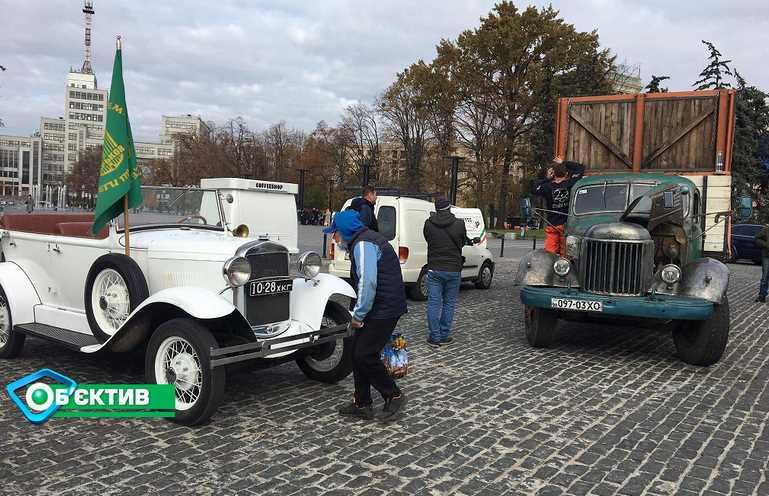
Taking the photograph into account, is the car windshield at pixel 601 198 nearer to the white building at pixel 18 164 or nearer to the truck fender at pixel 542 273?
the truck fender at pixel 542 273

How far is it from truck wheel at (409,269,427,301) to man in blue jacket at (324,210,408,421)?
253 inches

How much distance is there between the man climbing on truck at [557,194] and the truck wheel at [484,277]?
393cm

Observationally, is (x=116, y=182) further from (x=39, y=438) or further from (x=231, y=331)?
(x=39, y=438)

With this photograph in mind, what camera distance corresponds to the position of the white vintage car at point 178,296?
4551 millimetres

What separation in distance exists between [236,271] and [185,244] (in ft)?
2.38

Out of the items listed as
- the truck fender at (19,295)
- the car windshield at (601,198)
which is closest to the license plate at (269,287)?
the truck fender at (19,295)

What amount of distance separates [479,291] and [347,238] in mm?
8849

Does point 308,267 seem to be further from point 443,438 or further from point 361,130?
point 361,130

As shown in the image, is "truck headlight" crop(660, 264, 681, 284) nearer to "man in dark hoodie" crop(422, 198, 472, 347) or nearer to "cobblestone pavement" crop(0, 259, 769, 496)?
"cobblestone pavement" crop(0, 259, 769, 496)

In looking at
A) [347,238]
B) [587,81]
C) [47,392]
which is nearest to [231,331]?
[347,238]

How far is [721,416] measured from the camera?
507cm

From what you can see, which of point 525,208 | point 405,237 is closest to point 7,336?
point 405,237

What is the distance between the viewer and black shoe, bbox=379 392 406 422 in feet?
15.4

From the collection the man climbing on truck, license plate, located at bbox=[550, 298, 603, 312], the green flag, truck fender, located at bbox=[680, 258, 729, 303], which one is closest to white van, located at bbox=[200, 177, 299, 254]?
the man climbing on truck
